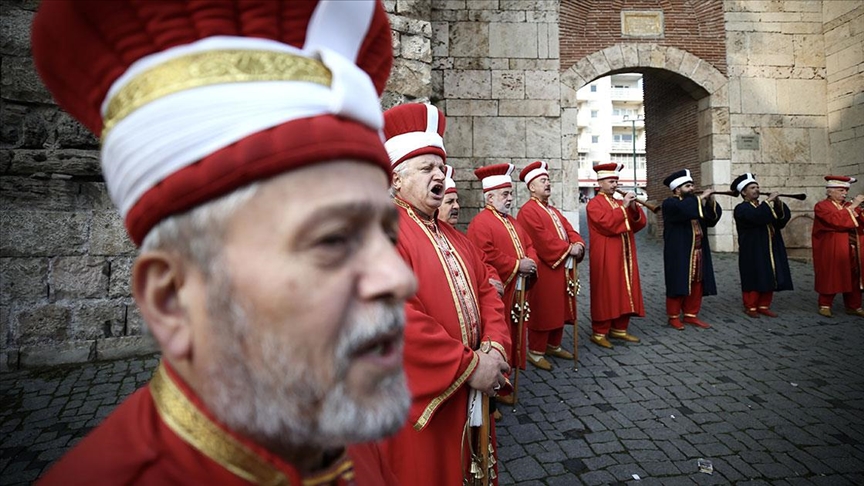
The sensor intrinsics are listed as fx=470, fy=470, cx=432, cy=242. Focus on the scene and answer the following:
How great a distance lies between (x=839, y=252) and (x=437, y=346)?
8745 millimetres

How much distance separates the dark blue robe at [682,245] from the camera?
6.90m

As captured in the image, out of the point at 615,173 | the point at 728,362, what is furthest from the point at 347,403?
the point at 615,173

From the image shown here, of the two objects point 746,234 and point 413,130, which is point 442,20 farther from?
point 413,130

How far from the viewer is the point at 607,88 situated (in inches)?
2238

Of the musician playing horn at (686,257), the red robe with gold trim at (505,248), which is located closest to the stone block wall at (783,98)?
the musician playing horn at (686,257)

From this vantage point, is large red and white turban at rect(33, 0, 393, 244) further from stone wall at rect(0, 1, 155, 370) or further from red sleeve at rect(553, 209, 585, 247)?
red sleeve at rect(553, 209, 585, 247)

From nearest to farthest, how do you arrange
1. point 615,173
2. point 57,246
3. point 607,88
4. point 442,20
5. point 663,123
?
1. point 57,246
2. point 615,173
3. point 442,20
4. point 663,123
5. point 607,88

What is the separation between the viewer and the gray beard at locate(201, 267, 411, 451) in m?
0.68

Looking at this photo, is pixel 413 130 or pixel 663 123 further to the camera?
pixel 663 123

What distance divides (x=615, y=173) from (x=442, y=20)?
5.66m

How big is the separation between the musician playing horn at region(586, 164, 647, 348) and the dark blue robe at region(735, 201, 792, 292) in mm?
2348

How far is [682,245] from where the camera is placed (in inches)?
276

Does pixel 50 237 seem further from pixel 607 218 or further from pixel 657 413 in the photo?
pixel 607 218

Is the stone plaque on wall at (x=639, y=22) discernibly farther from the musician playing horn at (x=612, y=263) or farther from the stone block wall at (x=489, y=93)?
the musician playing horn at (x=612, y=263)
